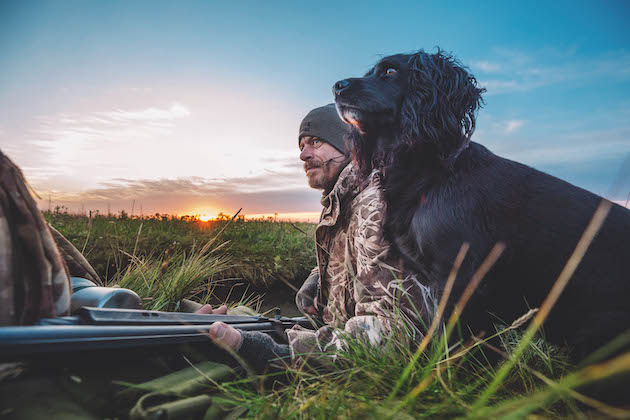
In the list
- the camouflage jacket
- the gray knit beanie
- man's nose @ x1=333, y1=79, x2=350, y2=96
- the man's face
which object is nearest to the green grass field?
the camouflage jacket

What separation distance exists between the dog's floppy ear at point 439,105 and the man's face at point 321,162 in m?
1.21

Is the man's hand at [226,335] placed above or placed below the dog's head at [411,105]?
below

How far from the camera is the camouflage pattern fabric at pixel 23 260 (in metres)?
1.19

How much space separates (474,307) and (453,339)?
0.28 meters

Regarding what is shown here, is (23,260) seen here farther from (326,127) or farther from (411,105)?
(326,127)

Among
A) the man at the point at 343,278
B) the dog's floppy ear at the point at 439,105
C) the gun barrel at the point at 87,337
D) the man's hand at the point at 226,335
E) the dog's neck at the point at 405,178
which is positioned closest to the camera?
the gun barrel at the point at 87,337

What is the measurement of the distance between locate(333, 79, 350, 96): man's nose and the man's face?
1.05m

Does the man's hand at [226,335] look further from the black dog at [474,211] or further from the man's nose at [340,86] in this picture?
the man's nose at [340,86]

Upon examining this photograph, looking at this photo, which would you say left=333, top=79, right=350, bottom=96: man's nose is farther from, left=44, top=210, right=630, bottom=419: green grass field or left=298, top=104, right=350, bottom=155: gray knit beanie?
left=44, top=210, right=630, bottom=419: green grass field

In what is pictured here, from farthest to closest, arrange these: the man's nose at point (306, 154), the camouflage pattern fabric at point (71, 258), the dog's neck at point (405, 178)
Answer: the man's nose at point (306, 154) → the dog's neck at point (405, 178) → the camouflage pattern fabric at point (71, 258)

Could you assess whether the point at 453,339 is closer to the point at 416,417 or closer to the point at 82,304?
the point at 416,417

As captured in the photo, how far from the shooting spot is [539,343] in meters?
2.51

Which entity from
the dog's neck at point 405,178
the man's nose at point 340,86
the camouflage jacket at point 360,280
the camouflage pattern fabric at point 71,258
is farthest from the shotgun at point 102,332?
the man's nose at point 340,86

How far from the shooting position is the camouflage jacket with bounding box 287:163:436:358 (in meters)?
2.02
